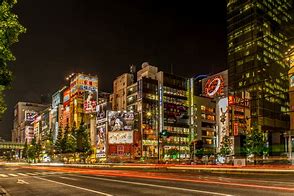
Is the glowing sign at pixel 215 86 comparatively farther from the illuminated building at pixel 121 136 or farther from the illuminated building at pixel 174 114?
the illuminated building at pixel 121 136

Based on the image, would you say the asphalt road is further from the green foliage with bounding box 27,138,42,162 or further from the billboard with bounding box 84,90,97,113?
the green foliage with bounding box 27,138,42,162

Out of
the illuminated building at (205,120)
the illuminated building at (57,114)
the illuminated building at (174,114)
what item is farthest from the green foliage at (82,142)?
the illuminated building at (57,114)

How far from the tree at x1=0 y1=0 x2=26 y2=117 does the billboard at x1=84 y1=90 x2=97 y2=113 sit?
129 m

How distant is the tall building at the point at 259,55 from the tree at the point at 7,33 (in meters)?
106

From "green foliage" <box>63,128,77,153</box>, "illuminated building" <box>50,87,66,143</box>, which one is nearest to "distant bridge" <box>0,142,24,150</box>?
"illuminated building" <box>50,87,66,143</box>

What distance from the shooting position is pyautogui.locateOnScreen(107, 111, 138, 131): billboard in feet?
360

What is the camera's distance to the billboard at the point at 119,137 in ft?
358

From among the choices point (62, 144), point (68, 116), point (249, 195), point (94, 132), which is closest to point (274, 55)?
point (94, 132)

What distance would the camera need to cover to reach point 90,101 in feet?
486

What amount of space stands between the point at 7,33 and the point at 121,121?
97.9m

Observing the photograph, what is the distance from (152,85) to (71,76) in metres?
59.6

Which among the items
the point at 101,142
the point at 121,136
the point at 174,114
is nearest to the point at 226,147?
the point at 121,136

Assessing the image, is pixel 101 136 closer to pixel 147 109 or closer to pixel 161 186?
pixel 147 109

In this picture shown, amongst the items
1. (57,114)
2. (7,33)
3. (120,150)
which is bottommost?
(120,150)
